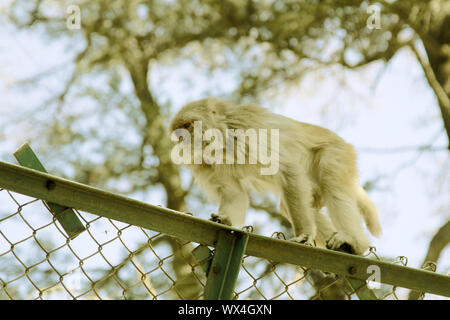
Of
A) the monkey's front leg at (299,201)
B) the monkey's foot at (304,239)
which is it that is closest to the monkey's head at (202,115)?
the monkey's front leg at (299,201)

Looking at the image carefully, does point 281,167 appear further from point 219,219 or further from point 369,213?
point 369,213

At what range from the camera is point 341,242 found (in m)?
3.90

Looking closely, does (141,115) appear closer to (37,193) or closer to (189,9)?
(189,9)

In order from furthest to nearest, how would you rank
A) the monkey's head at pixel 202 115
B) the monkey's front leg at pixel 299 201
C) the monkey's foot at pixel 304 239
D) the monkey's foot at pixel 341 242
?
the monkey's head at pixel 202 115
the monkey's front leg at pixel 299 201
the monkey's foot at pixel 341 242
the monkey's foot at pixel 304 239

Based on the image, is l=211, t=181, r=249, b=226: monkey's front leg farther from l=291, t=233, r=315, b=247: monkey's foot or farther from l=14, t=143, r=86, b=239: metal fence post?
l=14, t=143, r=86, b=239: metal fence post

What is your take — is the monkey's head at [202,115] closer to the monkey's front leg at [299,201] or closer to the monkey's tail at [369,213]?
the monkey's front leg at [299,201]

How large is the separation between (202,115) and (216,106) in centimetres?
18

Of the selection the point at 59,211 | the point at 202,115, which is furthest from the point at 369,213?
the point at 59,211

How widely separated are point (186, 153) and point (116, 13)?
4954mm

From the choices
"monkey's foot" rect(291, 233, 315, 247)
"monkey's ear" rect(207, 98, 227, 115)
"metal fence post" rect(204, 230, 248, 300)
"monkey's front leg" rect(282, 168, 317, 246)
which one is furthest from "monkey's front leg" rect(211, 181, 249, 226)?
"metal fence post" rect(204, 230, 248, 300)

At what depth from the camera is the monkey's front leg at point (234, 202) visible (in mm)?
4574

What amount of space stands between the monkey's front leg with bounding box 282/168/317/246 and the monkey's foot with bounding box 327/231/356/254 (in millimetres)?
132

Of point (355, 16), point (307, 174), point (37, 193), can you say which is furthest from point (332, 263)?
point (355, 16)
